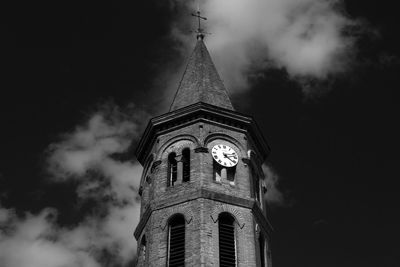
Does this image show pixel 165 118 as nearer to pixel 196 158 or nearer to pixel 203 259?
pixel 196 158

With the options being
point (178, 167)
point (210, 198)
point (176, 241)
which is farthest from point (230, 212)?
point (178, 167)

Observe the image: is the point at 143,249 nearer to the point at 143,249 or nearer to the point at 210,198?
the point at 143,249

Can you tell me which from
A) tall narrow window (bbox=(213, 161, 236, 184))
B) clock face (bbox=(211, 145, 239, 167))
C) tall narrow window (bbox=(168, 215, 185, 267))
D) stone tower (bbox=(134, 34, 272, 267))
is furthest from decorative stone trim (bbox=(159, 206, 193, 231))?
clock face (bbox=(211, 145, 239, 167))

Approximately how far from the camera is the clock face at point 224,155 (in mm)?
39938

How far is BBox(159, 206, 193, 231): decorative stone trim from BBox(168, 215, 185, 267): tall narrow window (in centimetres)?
22

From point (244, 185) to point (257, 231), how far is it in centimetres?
265

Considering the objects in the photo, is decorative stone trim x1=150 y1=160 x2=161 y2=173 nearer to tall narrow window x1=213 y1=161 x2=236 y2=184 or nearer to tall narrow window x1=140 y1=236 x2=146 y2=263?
tall narrow window x1=213 y1=161 x2=236 y2=184

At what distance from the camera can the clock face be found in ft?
131

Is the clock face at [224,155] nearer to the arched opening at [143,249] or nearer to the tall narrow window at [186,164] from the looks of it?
the tall narrow window at [186,164]

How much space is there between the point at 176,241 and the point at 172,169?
5.18 metres

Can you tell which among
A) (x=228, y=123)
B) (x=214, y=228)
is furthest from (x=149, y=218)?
(x=228, y=123)

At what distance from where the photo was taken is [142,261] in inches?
1502

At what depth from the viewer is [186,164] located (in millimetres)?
40125

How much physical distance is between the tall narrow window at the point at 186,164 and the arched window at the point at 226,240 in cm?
323
